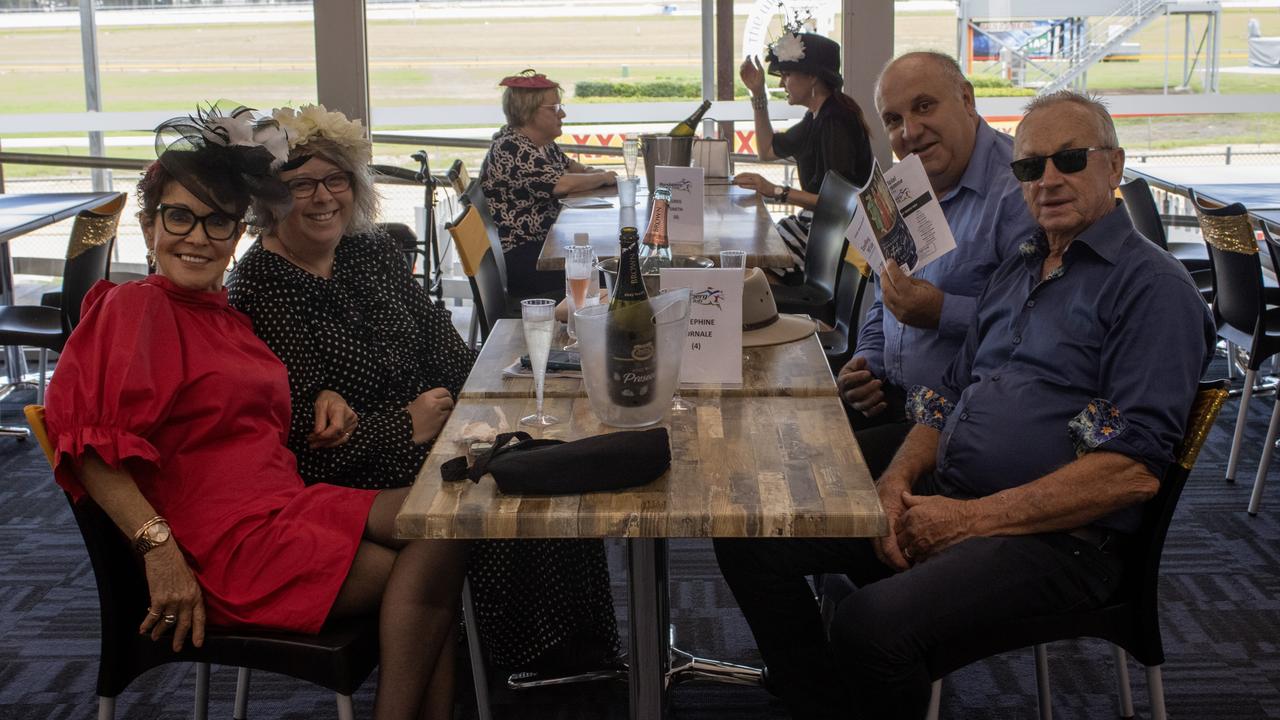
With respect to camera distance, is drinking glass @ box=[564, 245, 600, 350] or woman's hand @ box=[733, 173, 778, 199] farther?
woman's hand @ box=[733, 173, 778, 199]

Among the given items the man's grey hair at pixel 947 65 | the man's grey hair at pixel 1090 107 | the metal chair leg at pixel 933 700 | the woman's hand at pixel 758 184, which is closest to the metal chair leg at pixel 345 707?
the metal chair leg at pixel 933 700

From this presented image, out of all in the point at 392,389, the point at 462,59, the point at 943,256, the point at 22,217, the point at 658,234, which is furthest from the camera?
the point at 462,59

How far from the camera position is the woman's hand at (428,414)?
2.45 metres

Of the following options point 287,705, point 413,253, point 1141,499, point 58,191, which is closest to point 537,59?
point 413,253

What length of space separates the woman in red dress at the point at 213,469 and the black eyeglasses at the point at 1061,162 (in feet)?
4.09

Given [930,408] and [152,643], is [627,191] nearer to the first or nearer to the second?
[930,408]

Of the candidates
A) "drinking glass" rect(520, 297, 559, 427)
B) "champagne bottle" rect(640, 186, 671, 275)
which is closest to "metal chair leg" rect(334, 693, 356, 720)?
"drinking glass" rect(520, 297, 559, 427)

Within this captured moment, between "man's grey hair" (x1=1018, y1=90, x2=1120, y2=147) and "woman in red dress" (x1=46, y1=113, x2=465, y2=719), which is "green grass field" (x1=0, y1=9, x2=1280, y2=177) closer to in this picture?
"man's grey hair" (x1=1018, y1=90, x2=1120, y2=147)

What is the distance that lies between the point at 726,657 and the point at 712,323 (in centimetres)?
108

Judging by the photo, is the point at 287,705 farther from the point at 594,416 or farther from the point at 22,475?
the point at 22,475

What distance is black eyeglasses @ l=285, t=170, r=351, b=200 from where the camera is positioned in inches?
96.9

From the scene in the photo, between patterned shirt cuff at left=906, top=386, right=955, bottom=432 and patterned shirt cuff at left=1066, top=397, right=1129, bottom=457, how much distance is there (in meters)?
0.40

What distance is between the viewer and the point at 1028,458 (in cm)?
206

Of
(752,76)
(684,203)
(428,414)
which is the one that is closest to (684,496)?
(428,414)
